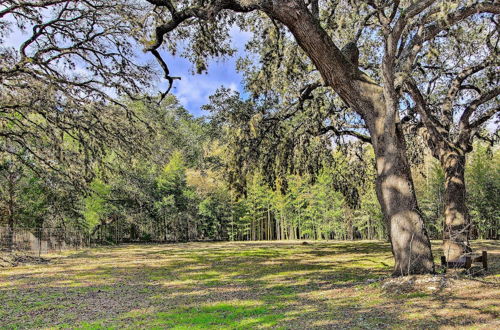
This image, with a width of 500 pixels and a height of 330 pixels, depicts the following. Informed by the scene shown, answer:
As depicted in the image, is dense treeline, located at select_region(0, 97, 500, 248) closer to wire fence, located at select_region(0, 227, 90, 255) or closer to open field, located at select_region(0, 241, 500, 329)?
wire fence, located at select_region(0, 227, 90, 255)

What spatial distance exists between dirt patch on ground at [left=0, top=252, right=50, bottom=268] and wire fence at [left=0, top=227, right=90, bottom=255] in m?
0.85

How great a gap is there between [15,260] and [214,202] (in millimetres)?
22905

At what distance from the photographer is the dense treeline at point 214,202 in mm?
20531

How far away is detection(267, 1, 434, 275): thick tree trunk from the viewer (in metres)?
6.44

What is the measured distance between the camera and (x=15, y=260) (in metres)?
14.2

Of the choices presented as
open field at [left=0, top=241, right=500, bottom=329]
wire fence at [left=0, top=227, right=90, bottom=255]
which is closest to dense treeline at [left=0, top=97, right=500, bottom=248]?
wire fence at [left=0, top=227, right=90, bottom=255]

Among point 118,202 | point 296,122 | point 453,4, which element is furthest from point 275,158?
point 118,202

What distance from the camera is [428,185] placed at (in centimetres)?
2895

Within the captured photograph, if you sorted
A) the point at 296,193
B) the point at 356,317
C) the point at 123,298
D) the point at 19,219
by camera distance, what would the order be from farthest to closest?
1. the point at 296,193
2. the point at 19,219
3. the point at 123,298
4. the point at 356,317

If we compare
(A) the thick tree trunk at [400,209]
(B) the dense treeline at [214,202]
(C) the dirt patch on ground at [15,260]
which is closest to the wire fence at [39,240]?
(B) the dense treeline at [214,202]

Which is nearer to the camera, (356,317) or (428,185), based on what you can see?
(356,317)

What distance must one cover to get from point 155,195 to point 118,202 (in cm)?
389

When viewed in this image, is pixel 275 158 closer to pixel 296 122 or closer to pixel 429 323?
pixel 296 122

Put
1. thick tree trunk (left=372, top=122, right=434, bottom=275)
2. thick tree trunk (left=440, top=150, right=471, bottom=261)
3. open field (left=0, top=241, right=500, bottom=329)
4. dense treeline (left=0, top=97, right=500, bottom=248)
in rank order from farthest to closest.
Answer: dense treeline (left=0, top=97, right=500, bottom=248) → thick tree trunk (left=440, top=150, right=471, bottom=261) → thick tree trunk (left=372, top=122, right=434, bottom=275) → open field (left=0, top=241, right=500, bottom=329)
